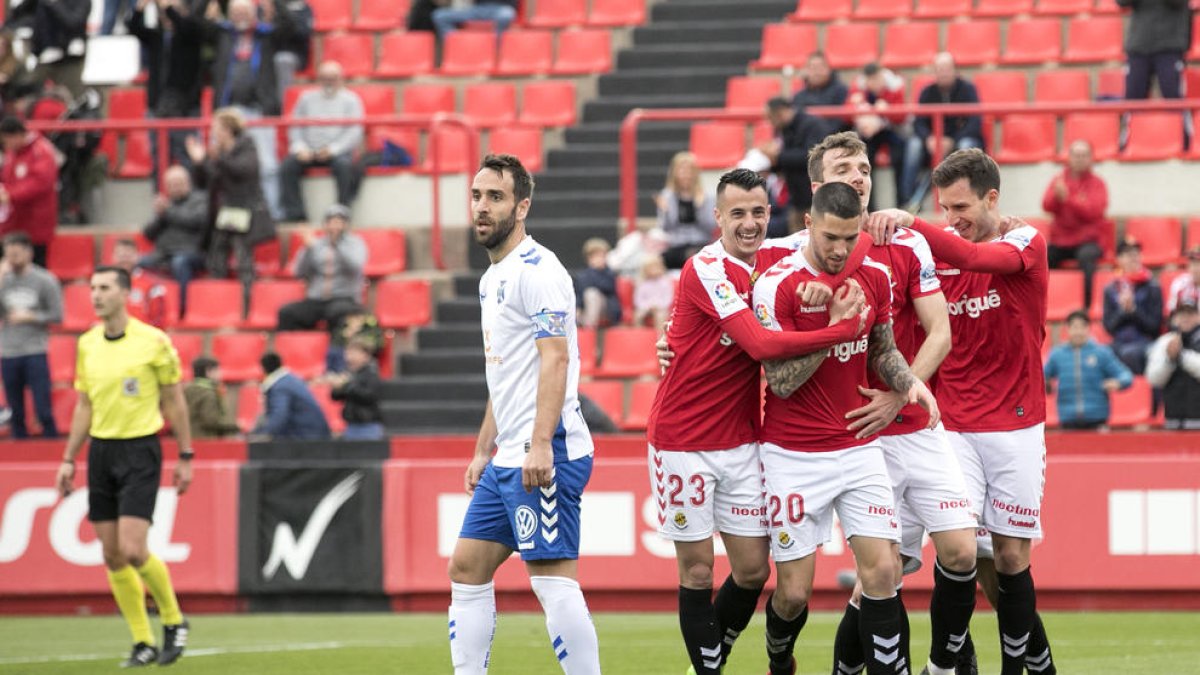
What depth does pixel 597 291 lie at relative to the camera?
17.2m

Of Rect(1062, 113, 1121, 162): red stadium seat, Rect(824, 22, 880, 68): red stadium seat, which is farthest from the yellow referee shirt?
Rect(824, 22, 880, 68): red stadium seat

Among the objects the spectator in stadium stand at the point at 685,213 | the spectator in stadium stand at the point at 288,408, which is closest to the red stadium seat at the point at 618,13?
the spectator in stadium stand at the point at 685,213

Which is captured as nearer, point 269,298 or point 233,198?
point 233,198

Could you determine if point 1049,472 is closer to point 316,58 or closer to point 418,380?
point 418,380

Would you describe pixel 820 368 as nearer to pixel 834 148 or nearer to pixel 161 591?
pixel 834 148

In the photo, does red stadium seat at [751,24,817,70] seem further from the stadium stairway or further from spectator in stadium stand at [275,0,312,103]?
spectator in stadium stand at [275,0,312,103]

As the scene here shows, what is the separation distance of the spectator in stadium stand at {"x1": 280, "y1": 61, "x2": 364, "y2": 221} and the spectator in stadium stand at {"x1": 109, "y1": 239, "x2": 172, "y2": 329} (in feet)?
5.59

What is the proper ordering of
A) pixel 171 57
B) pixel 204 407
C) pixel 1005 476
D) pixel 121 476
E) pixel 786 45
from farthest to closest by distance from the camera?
pixel 171 57
pixel 786 45
pixel 204 407
pixel 121 476
pixel 1005 476

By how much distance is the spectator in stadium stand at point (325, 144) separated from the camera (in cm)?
1908

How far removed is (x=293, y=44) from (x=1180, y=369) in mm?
10683

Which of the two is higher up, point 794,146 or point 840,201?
point 794,146

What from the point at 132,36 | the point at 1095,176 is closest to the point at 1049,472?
the point at 1095,176

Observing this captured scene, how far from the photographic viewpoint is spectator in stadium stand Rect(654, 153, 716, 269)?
16875mm

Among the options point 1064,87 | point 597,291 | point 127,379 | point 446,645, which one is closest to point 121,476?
point 127,379
